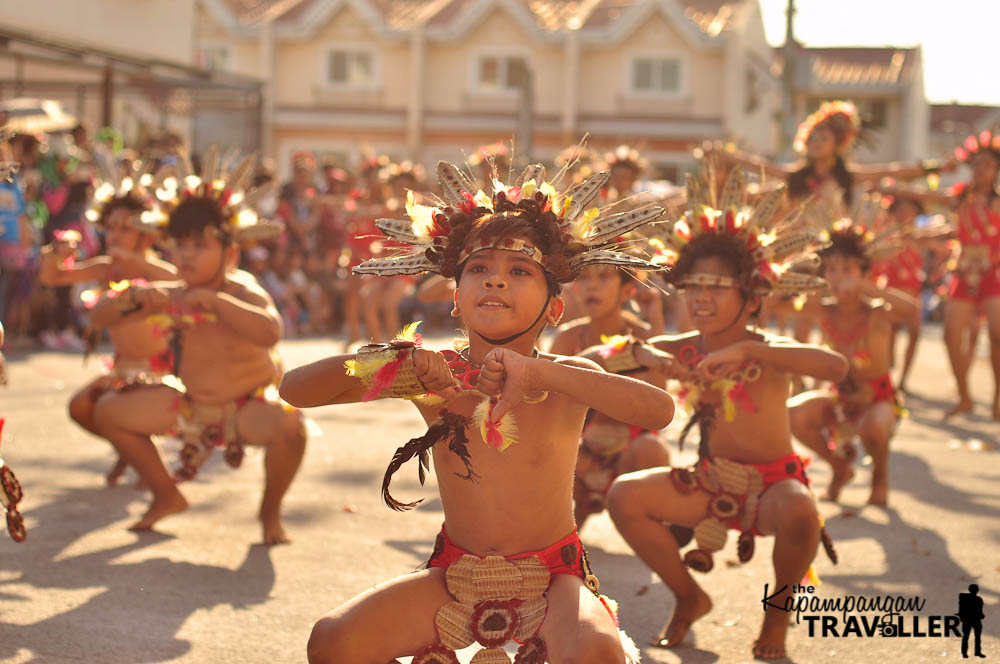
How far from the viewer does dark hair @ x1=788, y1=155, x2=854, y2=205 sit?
10.6m

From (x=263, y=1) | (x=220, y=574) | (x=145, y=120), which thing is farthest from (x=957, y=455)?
(x=263, y=1)

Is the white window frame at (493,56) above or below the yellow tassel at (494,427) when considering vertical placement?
above

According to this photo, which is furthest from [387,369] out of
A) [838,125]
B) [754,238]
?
[838,125]

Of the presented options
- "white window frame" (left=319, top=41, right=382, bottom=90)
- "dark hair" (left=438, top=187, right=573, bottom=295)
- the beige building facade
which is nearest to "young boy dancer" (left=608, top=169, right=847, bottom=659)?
"dark hair" (left=438, top=187, right=573, bottom=295)

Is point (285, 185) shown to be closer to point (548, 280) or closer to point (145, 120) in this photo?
point (145, 120)

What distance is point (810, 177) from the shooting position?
10633mm

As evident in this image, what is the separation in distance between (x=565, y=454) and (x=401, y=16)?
38.1m

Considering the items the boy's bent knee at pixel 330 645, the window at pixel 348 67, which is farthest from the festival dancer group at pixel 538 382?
the window at pixel 348 67

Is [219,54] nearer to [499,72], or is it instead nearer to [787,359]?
[499,72]

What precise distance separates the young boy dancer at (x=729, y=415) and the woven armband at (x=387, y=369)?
5.17 ft

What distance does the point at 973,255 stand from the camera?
10.9 m

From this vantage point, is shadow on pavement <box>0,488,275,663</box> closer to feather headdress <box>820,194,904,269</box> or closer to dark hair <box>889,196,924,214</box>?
feather headdress <box>820,194,904,269</box>

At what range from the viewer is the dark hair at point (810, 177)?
10586 millimetres

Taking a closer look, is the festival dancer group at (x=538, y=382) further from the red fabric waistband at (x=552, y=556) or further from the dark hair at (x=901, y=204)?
the dark hair at (x=901, y=204)
